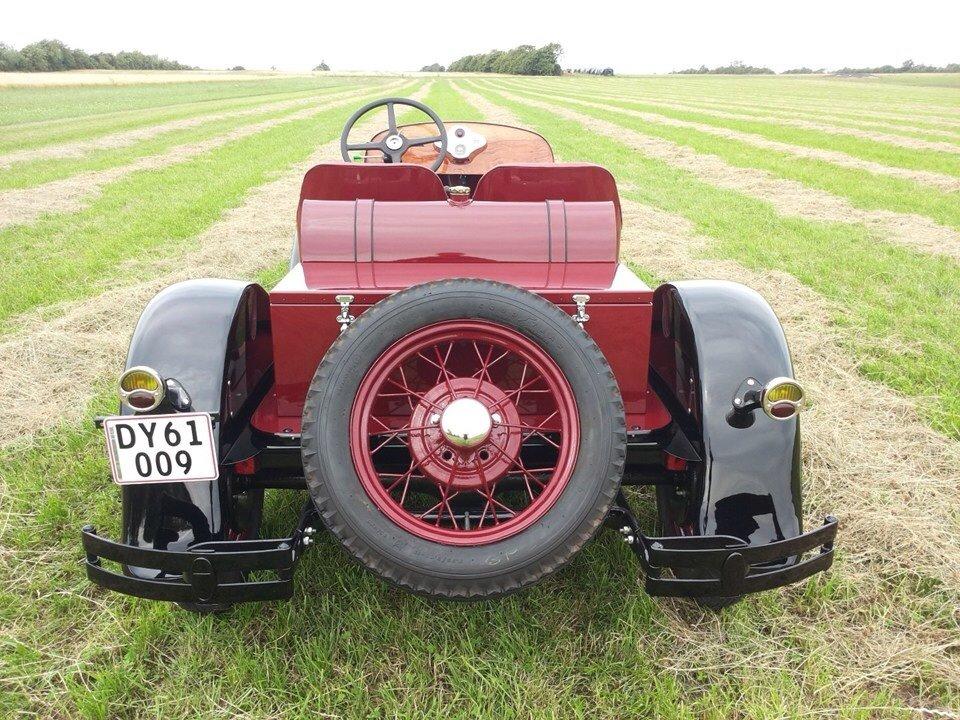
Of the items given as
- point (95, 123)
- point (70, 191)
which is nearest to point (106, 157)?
point (70, 191)

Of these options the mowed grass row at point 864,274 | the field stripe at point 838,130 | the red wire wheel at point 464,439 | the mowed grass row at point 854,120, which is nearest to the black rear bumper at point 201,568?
the red wire wheel at point 464,439

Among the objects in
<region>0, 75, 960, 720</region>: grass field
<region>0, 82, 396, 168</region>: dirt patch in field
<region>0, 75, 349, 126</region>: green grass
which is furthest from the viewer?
<region>0, 75, 349, 126</region>: green grass

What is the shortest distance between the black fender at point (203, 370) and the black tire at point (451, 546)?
1.48 ft

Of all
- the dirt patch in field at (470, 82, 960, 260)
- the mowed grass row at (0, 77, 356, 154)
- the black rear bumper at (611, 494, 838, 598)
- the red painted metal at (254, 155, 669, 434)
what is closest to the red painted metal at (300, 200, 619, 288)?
the red painted metal at (254, 155, 669, 434)

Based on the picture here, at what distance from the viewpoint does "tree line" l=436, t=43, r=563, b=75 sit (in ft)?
251

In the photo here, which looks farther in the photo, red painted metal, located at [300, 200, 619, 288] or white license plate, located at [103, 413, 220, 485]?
red painted metal, located at [300, 200, 619, 288]

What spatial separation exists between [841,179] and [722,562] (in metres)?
11.7

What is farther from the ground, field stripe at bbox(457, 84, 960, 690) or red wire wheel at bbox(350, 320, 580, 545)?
red wire wheel at bbox(350, 320, 580, 545)

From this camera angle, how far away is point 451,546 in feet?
6.33

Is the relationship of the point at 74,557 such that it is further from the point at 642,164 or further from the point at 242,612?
the point at 642,164

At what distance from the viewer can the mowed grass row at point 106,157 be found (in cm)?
1119

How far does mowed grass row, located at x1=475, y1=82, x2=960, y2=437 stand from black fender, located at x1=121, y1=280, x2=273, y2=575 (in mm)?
3770

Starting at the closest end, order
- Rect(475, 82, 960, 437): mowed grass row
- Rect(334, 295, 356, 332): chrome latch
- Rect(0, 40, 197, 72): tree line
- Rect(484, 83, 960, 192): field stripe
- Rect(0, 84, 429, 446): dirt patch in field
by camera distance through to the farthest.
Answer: Rect(334, 295, 356, 332): chrome latch
Rect(0, 84, 429, 446): dirt patch in field
Rect(475, 82, 960, 437): mowed grass row
Rect(484, 83, 960, 192): field stripe
Rect(0, 40, 197, 72): tree line

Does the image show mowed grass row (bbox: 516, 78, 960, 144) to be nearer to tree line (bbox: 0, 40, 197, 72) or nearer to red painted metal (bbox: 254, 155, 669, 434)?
red painted metal (bbox: 254, 155, 669, 434)
